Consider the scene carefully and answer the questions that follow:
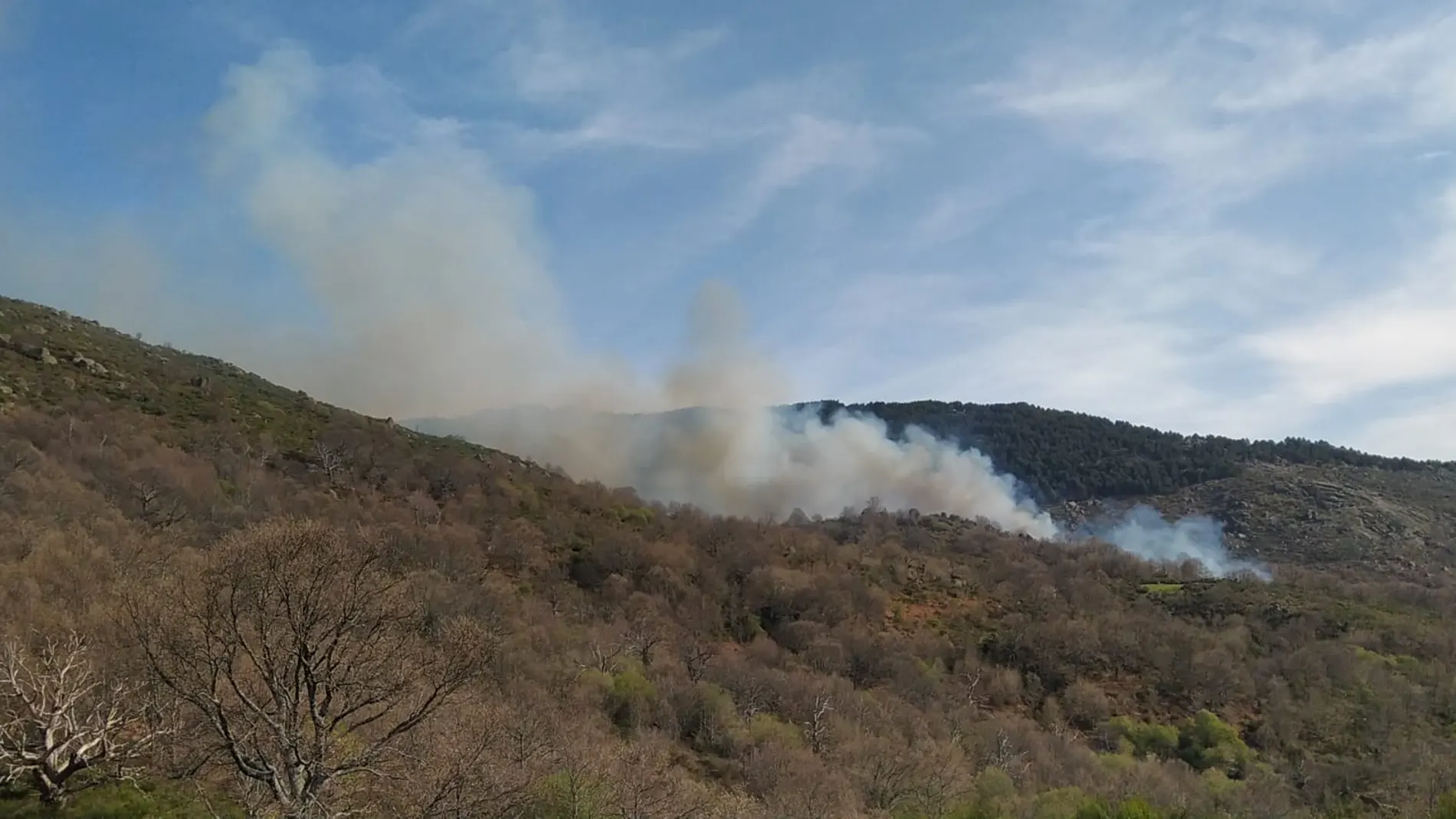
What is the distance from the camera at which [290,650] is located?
26750 mm

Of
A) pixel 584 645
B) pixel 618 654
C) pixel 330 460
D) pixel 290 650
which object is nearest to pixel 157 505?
pixel 330 460

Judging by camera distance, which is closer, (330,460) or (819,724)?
(819,724)

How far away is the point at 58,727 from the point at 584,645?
4110cm

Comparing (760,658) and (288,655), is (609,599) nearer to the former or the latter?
(760,658)

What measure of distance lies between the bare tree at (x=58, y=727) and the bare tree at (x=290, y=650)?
9.89 ft

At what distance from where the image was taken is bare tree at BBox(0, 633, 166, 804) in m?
27.7

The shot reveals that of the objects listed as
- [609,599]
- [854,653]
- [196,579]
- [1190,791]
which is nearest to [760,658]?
[854,653]

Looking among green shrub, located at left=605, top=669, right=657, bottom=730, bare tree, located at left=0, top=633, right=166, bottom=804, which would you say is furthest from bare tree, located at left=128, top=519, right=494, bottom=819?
green shrub, located at left=605, top=669, right=657, bottom=730

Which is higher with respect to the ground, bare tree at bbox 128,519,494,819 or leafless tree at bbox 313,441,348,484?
leafless tree at bbox 313,441,348,484

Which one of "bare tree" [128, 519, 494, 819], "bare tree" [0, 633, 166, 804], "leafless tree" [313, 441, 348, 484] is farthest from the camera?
"leafless tree" [313, 441, 348, 484]

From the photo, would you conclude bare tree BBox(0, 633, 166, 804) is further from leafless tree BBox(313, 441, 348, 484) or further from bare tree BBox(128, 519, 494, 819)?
leafless tree BBox(313, 441, 348, 484)

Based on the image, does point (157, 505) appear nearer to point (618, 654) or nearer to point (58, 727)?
point (618, 654)

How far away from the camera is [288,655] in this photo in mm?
26750

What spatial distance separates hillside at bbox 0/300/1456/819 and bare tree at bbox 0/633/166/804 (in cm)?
32
